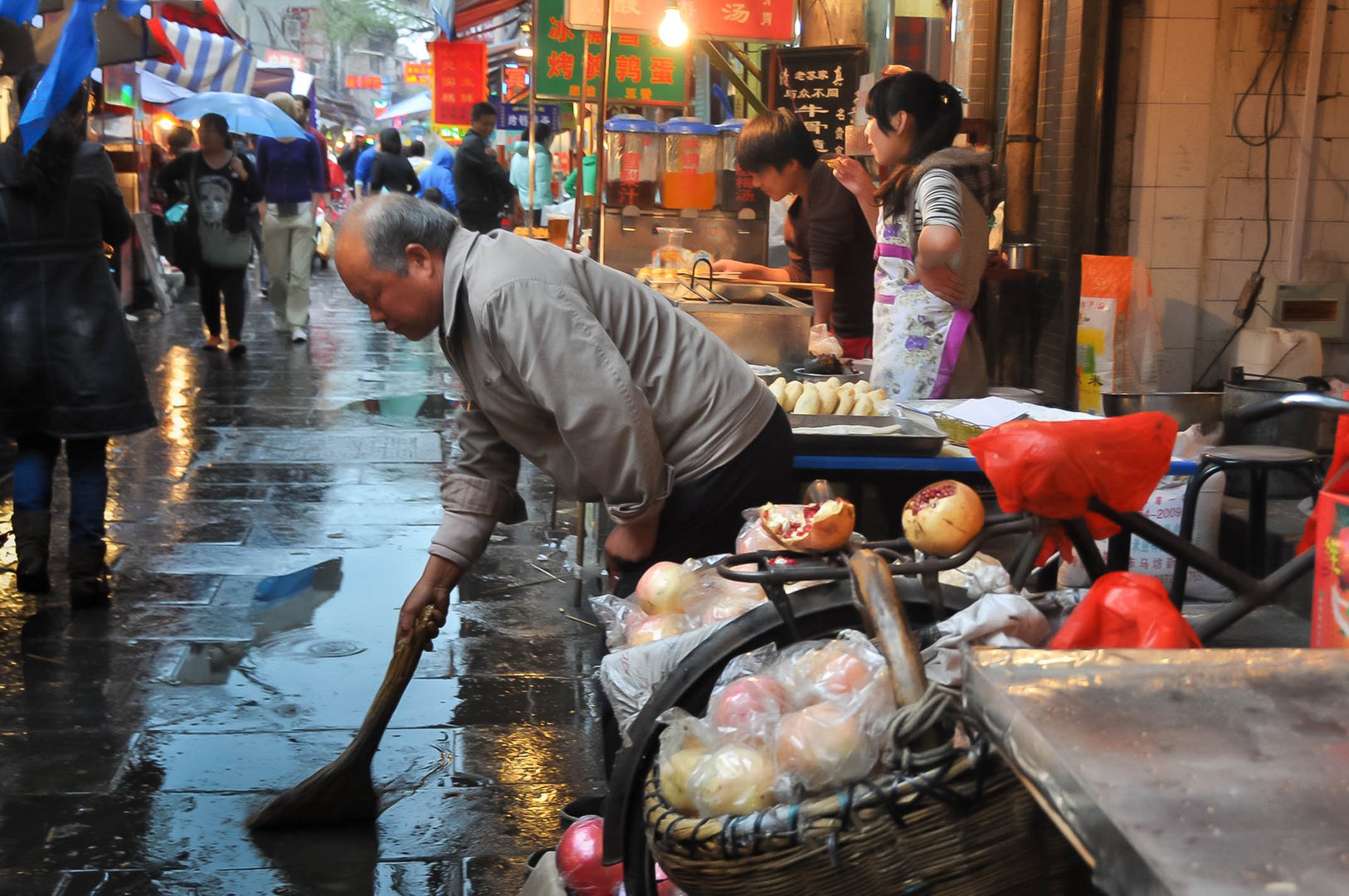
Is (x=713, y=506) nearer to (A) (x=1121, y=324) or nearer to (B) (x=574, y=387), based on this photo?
(B) (x=574, y=387)

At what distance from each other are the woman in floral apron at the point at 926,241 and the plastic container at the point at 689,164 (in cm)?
328

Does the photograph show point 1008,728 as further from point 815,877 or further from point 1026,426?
point 1026,426

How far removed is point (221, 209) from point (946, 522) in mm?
10996

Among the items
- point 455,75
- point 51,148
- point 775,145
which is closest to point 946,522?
point 775,145

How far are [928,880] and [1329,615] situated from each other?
0.80m

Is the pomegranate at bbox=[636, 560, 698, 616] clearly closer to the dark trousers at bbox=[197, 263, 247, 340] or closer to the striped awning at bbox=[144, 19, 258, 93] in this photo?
the dark trousers at bbox=[197, 263, 247, 340]

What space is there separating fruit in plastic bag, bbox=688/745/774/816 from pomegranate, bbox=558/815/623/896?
33.2 inches

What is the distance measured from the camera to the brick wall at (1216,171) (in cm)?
739

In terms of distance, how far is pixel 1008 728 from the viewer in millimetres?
1563

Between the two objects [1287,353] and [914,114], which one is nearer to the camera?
[914,114]

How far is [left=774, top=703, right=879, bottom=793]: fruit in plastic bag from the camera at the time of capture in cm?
193

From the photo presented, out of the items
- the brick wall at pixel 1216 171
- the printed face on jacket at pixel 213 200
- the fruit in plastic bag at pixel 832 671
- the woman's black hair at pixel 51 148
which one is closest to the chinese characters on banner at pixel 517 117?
the printed face on jacket at pixel 213 200

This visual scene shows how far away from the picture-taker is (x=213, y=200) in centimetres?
1206

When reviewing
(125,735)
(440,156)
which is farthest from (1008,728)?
(440,156)
